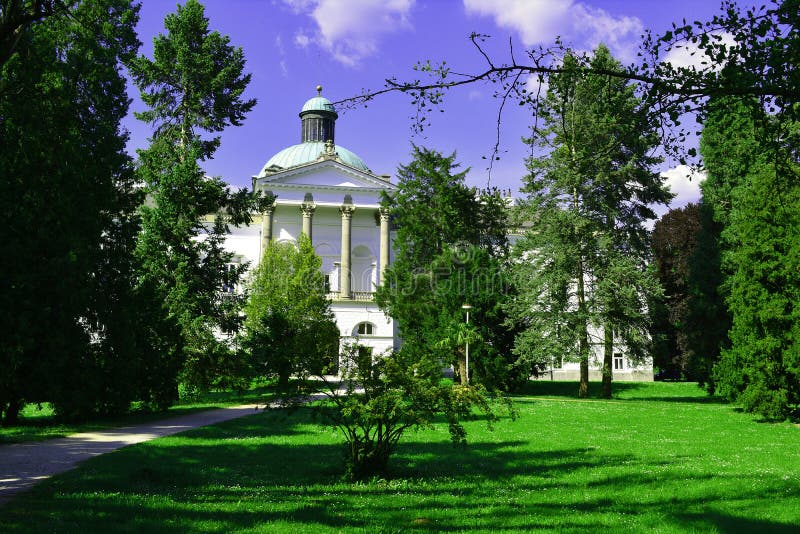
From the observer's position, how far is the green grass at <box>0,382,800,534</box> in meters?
6.33

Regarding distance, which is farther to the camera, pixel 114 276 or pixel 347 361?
pixel 114 276

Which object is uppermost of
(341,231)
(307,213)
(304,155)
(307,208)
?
(304,155)

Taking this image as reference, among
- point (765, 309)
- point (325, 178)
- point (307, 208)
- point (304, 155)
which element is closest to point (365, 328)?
point (307, 208)

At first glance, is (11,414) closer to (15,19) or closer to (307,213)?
(15,19)

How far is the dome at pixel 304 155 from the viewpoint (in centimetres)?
5291

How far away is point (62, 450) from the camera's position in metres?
11.1

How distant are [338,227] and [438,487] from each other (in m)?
43.0

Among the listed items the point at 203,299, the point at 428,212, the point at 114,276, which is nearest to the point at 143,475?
the point at 114,276

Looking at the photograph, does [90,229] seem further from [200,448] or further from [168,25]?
[168,25]

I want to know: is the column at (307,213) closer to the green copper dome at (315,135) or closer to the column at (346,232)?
the column at (346,232)

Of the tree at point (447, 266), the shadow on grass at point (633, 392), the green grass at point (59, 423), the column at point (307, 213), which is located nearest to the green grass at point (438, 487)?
the green grass at point (59, 423)

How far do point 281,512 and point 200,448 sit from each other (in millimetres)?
5530

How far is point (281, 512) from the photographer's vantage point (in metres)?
6.77

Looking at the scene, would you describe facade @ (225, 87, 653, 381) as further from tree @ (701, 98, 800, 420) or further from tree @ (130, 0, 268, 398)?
tree @ (701, 98, 800, 420)
